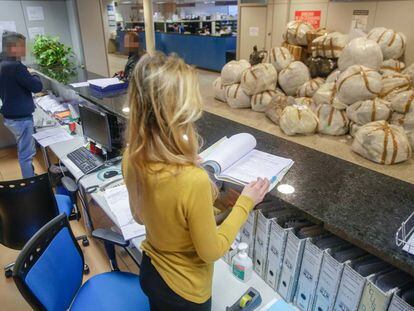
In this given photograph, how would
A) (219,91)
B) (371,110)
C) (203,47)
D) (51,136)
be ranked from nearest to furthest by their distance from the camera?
(371,110) → (51,136) → (219,91) → (203,47)

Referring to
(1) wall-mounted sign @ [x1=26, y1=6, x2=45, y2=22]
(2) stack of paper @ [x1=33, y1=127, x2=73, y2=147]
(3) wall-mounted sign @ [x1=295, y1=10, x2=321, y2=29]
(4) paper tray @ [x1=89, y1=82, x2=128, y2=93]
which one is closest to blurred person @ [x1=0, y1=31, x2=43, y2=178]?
(2) stack of paper @ [x1=33, y1=127, x2=73, y2=147]

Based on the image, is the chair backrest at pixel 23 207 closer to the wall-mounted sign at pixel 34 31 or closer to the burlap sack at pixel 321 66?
the burlap sack at pixel 321 66

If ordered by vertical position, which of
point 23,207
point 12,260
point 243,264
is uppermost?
point 243,264

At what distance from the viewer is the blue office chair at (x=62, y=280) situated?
942mm

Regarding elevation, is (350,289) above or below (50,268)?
above

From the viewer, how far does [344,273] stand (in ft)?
2.57

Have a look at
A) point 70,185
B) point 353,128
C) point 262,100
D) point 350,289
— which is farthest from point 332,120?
point 70,185

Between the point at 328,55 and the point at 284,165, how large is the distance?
84.4 inches

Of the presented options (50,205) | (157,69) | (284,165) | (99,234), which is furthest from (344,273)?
(50,205)

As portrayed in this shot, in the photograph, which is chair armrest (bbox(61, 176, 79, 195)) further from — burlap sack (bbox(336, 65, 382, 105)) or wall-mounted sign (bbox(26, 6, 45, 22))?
wall-mounted sign (bbox(26, 6, 45, 22))

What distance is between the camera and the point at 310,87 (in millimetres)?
2752

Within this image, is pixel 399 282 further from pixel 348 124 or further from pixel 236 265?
pixel 348 124

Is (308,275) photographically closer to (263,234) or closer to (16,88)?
(263,234)

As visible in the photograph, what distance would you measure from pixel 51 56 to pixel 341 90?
3269 millimetres
